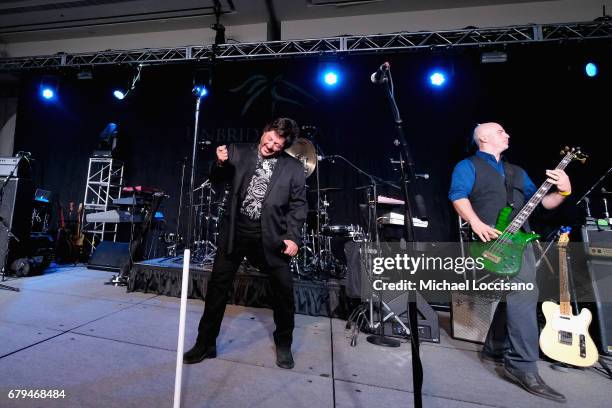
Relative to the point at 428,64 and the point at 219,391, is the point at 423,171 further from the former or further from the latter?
the point at 219,391

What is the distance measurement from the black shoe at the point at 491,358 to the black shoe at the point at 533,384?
332mm

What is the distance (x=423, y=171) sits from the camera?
588 centimetres

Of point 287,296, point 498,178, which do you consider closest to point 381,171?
point 498,178

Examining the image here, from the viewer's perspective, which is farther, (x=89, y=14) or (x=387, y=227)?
(x=89, y=14)

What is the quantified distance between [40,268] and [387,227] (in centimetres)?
576

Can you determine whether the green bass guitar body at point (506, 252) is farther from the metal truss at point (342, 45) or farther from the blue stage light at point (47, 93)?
the blue stage light at point (47, 93)

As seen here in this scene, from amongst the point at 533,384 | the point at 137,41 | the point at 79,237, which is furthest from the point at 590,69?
the point at 79,237

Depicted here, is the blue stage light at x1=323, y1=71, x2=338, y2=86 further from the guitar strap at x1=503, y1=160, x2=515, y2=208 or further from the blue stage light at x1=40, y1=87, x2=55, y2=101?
the blue stage light at x1=40, y1=87, x2=55, y2=101

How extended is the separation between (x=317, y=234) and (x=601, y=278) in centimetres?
335

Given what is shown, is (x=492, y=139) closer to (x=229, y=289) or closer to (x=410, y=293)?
(x=410, y=293)

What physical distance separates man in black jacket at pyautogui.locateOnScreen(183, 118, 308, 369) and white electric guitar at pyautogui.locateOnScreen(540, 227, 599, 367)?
2209 millimetres

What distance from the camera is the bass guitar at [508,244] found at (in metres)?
2.05

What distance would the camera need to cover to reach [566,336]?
2.40 meters

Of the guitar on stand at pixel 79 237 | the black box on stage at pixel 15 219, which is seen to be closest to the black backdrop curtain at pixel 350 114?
the guitar on stand at pixel 79 237
